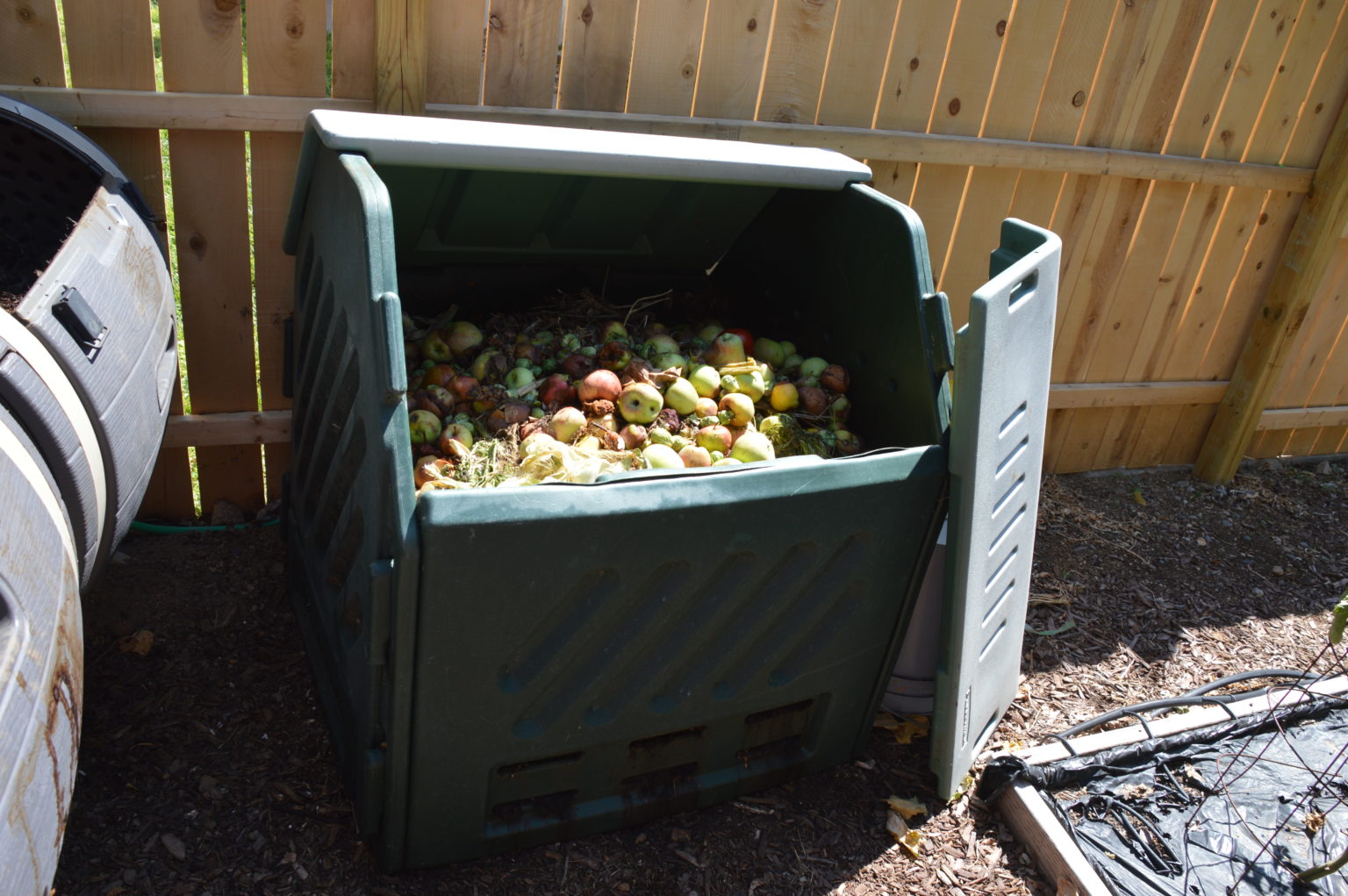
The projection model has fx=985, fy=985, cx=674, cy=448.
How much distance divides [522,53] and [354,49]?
18.5 inches

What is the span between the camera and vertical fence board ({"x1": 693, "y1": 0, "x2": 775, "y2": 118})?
3.07 m

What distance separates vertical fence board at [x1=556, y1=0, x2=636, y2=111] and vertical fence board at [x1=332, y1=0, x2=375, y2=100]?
547 millimetres

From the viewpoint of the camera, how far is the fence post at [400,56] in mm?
2660

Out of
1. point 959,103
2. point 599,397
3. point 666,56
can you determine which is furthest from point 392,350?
point 959,103

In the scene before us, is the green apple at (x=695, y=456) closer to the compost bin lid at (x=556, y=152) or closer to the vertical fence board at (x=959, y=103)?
the compost bin lid at (x=556, y=152)

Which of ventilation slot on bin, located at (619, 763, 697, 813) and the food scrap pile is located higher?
the food scrap pile

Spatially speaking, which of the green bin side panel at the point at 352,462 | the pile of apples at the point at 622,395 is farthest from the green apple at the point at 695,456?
the green bin side panel at the point at 352,462

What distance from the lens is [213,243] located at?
9.40 ft

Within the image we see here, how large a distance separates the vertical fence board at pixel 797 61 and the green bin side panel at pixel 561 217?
0.60 m

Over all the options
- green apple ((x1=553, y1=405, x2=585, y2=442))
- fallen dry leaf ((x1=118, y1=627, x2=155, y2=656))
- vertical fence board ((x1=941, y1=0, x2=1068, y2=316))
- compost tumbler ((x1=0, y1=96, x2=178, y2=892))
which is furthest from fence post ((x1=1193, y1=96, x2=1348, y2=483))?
fallen dry leaf ((x1=118, y1=627, x2=155, y2=656))

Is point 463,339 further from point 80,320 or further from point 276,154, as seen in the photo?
point 80,320

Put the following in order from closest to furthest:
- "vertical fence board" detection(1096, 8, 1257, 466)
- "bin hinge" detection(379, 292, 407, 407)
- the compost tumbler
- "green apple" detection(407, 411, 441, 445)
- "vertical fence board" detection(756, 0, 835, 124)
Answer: the compost tumbler < "bin hinge" detection(379, 292, 407, 407) < "green apple" detection(407, 411, 441, 445) < "vertical fence board" detection(756, 0, 835, 124) < "vertical fence board" detection(1096, 8, 1257, 466)

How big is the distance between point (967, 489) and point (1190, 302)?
2898 mm

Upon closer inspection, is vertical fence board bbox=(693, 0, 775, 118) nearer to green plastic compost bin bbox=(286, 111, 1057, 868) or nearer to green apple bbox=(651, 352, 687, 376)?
green plastic compost bin bbox=(286, 111, 1057, 868)
